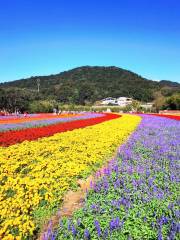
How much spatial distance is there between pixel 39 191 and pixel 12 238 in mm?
1808

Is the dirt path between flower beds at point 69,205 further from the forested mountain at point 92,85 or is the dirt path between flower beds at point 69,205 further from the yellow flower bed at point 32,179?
the forested mountain at point 92,85

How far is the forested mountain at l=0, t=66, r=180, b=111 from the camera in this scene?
399ft

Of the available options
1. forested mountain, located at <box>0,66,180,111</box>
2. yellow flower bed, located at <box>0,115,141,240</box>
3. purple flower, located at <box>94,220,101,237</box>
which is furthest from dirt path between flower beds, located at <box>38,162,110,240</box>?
forested mountain, located at <box>0,66,180,111</box>

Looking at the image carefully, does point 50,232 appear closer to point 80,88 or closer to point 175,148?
point 175,148

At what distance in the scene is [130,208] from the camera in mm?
5363

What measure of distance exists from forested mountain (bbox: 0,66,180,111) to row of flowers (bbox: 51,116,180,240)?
10147 centimetres

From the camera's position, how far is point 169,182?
6883 millimetres

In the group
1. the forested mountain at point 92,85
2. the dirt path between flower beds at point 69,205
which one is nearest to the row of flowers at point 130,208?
the dirt path between flower beds at point 69,205

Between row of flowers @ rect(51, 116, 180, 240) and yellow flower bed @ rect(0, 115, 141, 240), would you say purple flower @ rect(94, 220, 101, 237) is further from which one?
yellow flower bed @ rect(0, 115, 141, 240)

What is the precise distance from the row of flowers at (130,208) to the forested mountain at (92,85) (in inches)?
3995

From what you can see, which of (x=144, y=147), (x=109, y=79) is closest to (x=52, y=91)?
(x=109, y=79)

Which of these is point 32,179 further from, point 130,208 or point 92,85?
point 92,85

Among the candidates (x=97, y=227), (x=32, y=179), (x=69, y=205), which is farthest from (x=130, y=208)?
(x=32, y=179)

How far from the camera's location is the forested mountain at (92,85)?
399 feet
